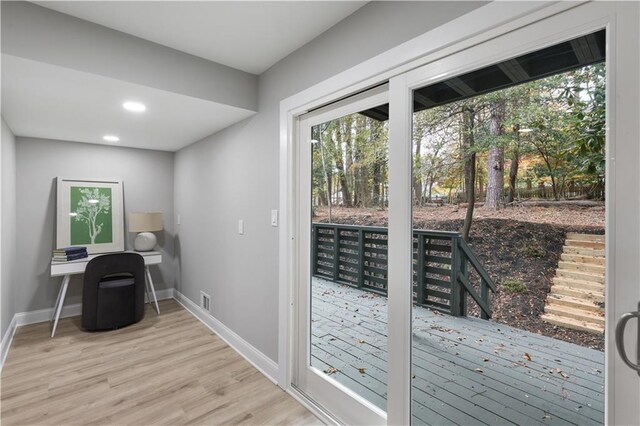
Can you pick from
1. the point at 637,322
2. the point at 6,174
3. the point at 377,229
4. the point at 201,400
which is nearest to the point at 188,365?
the point at 201,400

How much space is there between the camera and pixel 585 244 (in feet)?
3.66

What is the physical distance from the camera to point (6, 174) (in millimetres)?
2779

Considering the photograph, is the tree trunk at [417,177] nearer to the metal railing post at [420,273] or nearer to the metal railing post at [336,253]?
the metal railing post at [420,273]

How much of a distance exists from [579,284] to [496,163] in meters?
0.54

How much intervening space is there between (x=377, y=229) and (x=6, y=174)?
3.27 m

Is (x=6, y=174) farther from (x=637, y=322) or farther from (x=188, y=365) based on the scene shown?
(x=637, y=322)

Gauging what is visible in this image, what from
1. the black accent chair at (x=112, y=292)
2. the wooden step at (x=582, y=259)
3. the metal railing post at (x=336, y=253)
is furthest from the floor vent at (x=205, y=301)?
the wooden step at (x=582, y=259)

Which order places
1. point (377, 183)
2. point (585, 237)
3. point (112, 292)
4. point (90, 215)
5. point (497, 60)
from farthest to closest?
point (90, 215)
point (112, 292)
point (377, 183)
point (497, 60)
point (585, 237)

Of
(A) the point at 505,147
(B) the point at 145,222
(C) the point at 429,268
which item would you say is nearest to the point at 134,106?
(B) the point at 145,222

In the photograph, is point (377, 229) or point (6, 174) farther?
point (6, 174)

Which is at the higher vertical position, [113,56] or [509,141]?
[113,56]

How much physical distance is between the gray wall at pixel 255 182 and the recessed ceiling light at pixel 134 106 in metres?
0.77

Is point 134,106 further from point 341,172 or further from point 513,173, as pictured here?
point 513,173

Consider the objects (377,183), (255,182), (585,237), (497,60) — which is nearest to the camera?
(585,237)
